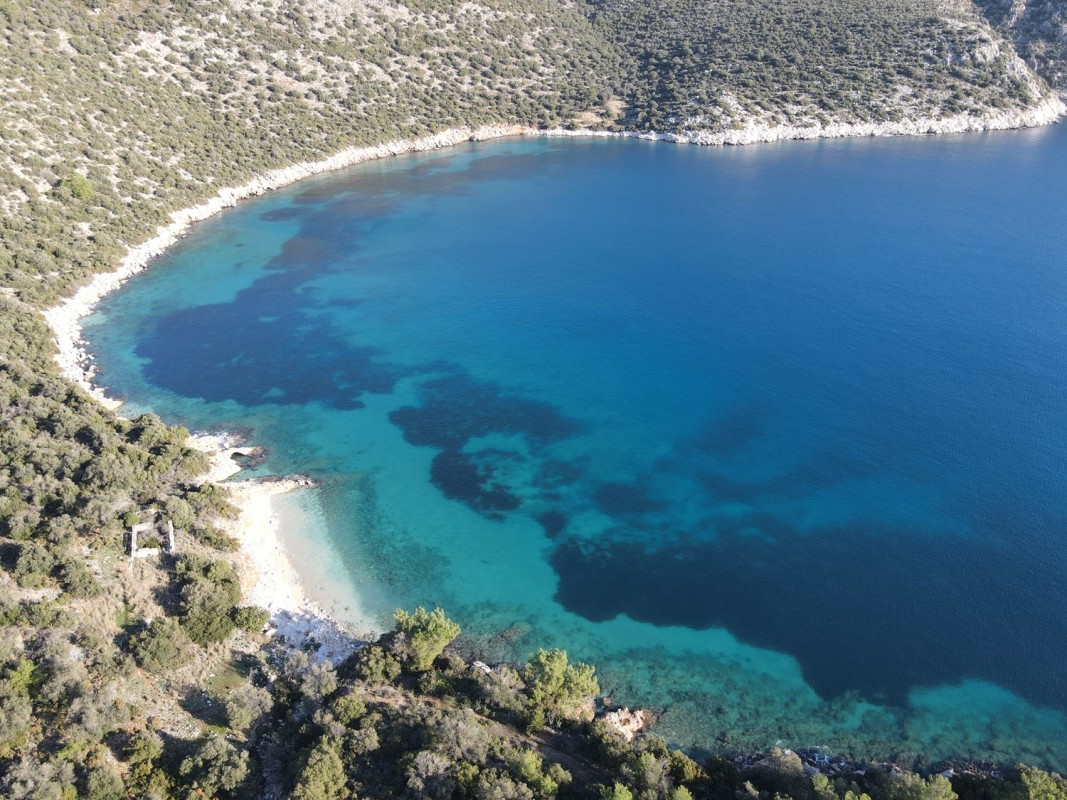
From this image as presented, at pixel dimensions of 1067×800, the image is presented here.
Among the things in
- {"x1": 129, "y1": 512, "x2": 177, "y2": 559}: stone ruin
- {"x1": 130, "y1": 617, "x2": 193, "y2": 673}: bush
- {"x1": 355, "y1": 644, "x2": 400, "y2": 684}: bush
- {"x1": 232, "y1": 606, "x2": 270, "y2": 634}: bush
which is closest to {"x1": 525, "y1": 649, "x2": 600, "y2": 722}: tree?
{"x1": 355, "y1": 644, "x2": 400, "y2": 684}: bush

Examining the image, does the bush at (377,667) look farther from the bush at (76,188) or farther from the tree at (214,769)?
the bush at (76,188)

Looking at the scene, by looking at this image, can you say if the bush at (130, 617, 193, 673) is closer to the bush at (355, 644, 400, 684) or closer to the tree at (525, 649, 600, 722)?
the bush at (355, 644, 400, 684)

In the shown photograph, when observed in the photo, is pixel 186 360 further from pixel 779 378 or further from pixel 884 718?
pixel 884 718

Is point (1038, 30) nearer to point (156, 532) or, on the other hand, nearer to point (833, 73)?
point (833, 73)

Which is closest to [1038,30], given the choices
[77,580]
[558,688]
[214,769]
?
[558,688]

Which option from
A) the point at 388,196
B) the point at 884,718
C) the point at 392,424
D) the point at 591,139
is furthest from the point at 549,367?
the point at 591,139

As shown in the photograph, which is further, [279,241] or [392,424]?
[279,241]

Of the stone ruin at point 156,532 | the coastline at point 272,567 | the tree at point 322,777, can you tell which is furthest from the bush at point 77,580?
the tree at point 322,777

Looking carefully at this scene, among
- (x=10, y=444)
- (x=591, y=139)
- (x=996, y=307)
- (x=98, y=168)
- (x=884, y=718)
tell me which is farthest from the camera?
(x=591, y=139)
